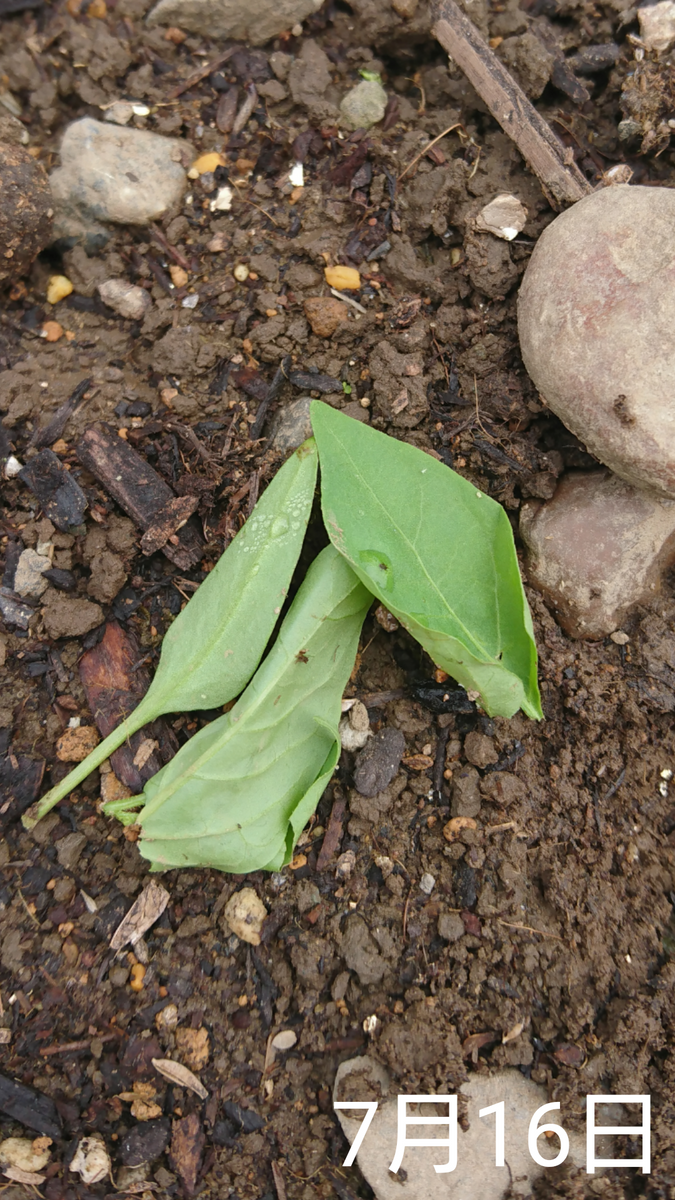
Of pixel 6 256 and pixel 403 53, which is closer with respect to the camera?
pixel 6 256

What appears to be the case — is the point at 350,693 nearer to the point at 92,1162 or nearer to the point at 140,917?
the point at 140,917

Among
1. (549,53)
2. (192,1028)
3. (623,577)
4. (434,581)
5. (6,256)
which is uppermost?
(549,53)

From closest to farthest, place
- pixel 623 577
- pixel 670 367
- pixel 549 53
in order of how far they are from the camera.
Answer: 1. pixel 670 367
2. pixel 623 577
3. pixel 549 53

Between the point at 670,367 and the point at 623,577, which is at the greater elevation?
the point at 670,367

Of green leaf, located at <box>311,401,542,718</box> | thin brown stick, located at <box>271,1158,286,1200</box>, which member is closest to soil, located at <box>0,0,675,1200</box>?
thin brown stick, located at <box>271,1158,286,1200</box>

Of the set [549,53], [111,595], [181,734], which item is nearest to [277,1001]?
[181,734]

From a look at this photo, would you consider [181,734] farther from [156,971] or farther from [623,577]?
[623,577]

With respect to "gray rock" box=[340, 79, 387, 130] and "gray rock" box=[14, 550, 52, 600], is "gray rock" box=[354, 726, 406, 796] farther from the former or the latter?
"gray rock" box=[340, 79, 387, 130]
